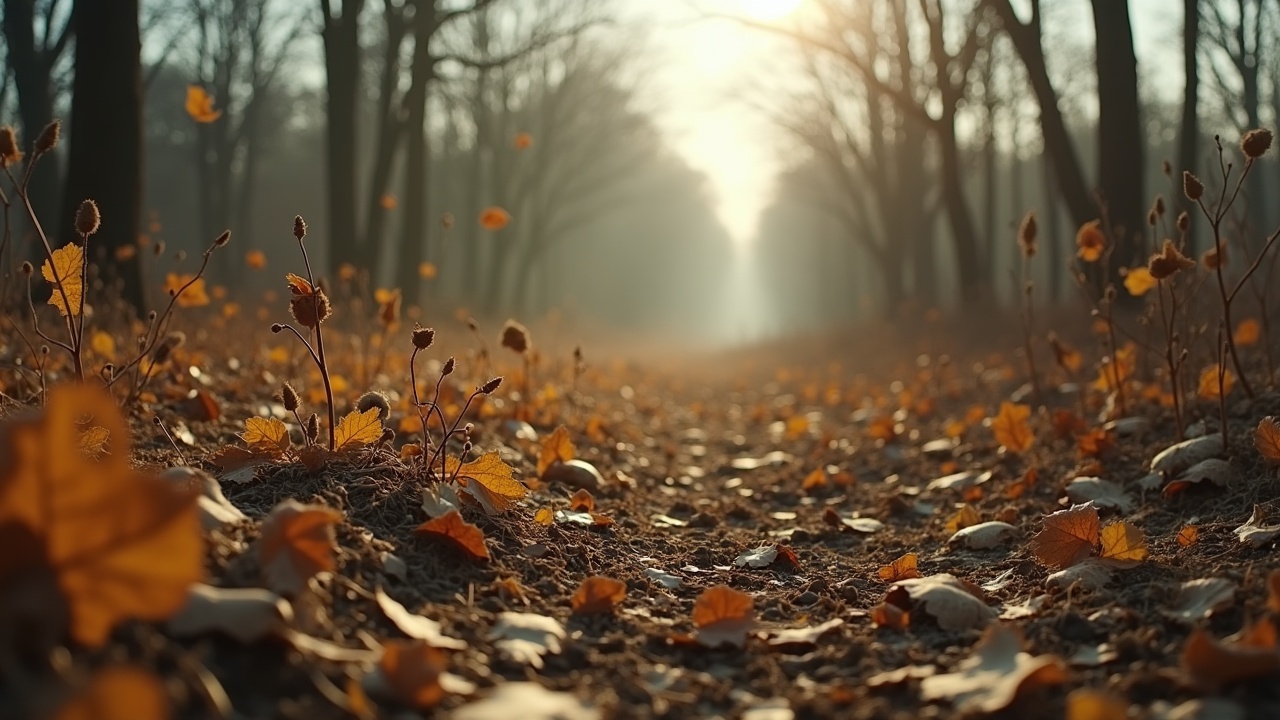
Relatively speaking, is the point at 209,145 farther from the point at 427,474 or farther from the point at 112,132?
the point at 427,474

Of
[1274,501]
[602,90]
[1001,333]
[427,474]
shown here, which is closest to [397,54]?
[1001,333]

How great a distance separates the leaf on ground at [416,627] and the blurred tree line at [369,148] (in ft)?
8.83

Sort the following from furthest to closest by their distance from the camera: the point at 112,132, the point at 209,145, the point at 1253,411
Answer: the point at 209,145 → the point at 112,132 → the point at 1253,411

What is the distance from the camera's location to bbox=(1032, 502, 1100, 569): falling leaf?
2.53 meters

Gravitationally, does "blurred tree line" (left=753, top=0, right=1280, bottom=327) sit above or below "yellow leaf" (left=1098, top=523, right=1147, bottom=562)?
above

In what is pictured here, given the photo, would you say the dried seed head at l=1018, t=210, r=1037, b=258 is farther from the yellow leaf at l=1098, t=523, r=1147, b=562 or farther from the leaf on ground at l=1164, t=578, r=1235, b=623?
the leaf on ground at l=1164, t=578, r=1235, b=623

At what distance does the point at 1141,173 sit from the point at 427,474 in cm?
697

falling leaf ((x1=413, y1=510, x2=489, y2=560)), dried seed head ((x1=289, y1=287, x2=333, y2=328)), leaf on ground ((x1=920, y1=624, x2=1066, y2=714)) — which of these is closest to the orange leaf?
leaf on ground ((x1=920, y1=624, x2=1066, y2=714))

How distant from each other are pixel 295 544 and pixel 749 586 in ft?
4.59

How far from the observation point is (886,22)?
17844 millimetres

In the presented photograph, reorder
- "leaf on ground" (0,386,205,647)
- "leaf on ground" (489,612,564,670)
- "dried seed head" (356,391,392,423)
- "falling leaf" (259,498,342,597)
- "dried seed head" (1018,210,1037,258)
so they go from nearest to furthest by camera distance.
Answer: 1. "leaf on ground" (0,386,205,647)
2. "falling leaf" (259,498,342,597)
3. "leaf on ground" (489,612,564,670)
4. "dried seed head" (356,391,392,423)
5. "dried seed head" (1018,210,1037,258)

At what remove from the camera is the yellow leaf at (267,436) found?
261 cm

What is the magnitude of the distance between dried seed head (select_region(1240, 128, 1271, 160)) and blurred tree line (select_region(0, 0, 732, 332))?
151 inches

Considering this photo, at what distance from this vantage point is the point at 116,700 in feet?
3.34
